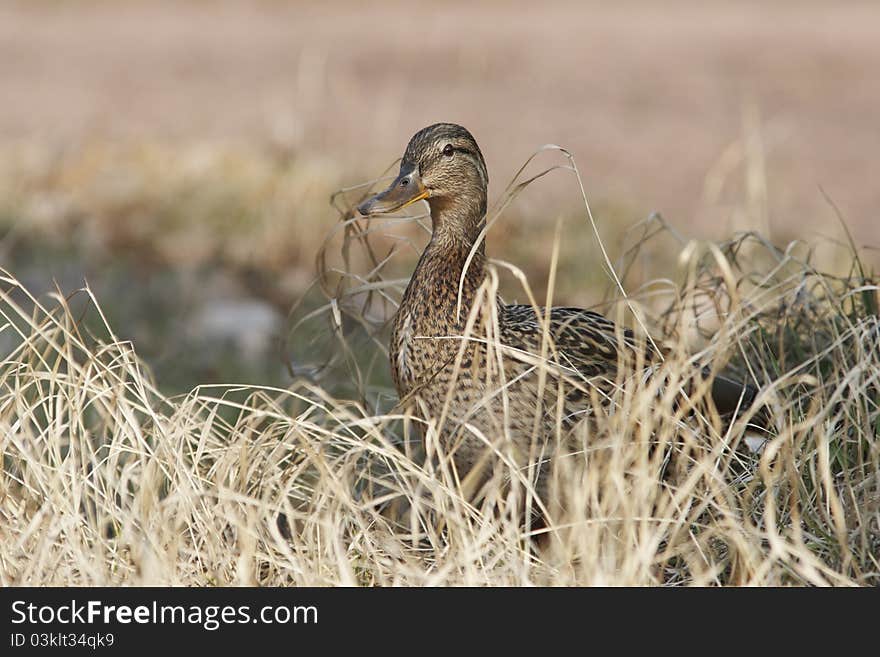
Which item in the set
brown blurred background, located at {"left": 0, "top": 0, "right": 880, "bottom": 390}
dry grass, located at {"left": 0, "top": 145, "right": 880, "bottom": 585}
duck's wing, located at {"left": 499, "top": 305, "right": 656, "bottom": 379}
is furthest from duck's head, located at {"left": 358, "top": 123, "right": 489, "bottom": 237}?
brown blurred background, located at {"left": 0, "top": 0, "right": 880, "bottom": 390}

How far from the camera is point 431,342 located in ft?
11.9

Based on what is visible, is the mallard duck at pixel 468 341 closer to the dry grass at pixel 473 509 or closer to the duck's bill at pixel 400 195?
the duck's bill at pixel 400 195

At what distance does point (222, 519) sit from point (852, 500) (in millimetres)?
1549

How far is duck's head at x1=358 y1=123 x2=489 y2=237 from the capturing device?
367cm

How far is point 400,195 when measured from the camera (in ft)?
12.0

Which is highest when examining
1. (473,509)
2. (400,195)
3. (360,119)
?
(360,119)

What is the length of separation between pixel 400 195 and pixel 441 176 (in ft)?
0.50

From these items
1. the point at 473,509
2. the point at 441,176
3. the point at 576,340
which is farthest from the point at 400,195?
the point at 473,509

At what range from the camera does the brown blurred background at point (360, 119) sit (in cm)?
688

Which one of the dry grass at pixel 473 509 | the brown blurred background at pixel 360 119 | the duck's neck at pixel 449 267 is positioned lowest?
the dry grass at pixel 473 509

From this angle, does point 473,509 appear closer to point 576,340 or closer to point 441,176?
point 576,340

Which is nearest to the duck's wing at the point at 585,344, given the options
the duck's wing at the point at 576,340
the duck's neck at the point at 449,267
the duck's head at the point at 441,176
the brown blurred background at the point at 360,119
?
the duck's wing at the point at 576,340

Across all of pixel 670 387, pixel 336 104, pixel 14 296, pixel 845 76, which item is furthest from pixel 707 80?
pixel 670 387
